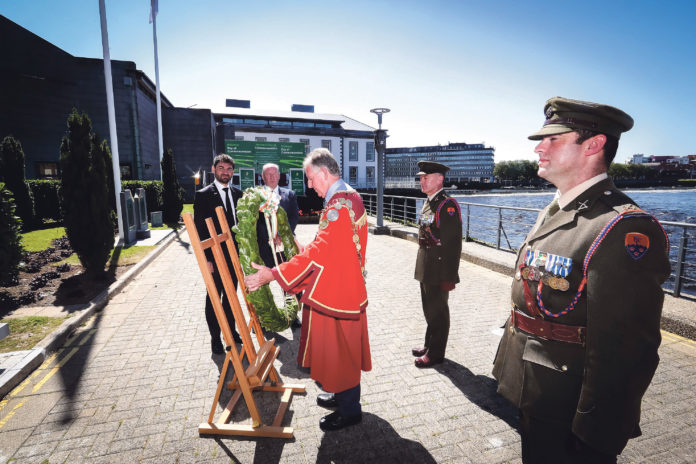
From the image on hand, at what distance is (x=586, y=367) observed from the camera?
148cm

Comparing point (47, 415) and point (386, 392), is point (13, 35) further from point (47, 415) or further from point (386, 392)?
point (386, 392)

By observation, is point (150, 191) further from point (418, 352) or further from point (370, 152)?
point (370, 152)

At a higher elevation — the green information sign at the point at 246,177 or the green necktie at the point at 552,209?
the green information sign at the point at 246,177

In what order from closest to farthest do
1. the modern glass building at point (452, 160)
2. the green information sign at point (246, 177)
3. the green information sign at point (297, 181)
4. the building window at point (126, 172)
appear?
the green information sign at point (246, 177) < the green information sign at point (297, 181) < the building window at point (126, 172) < the modern glass building at point (452, 160)

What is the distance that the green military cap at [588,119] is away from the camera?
1.59 m

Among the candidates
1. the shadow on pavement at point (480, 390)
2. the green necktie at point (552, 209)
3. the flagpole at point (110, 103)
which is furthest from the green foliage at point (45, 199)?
the green necktie at point (552, 209)

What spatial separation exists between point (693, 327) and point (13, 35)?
1216 inches

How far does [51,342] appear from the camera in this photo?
4305 millimetres

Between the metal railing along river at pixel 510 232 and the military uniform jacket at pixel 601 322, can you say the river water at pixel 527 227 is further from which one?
the military uniform jacket at pixel 601 322

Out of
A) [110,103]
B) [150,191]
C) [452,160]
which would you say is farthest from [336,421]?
[452,160]

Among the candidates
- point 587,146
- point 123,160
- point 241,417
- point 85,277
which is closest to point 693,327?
point 587,146

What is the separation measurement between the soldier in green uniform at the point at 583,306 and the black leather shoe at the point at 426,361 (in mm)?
2013

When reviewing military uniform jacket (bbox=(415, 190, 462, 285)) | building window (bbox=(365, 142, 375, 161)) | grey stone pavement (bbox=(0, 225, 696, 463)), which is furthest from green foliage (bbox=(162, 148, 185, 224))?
building window (bbox=(365, 142, 375, 161))

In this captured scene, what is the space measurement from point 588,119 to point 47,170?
2921cm
